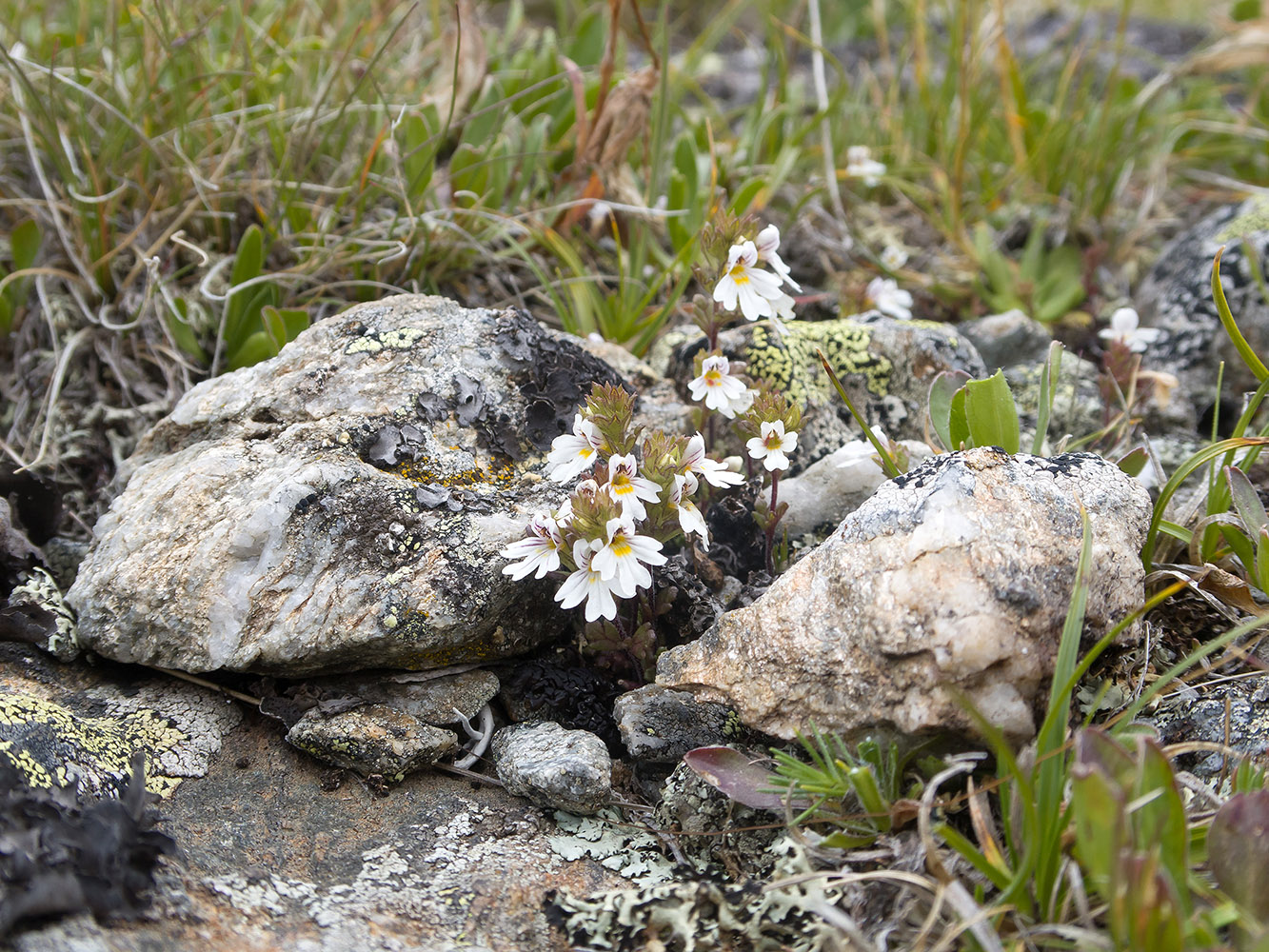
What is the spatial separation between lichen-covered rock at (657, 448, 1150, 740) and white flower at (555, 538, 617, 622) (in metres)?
0.27

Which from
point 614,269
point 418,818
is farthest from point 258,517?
point 614,269

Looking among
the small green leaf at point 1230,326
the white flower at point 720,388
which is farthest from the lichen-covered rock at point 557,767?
the small green leaf at point 1230,326

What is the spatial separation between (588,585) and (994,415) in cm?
117

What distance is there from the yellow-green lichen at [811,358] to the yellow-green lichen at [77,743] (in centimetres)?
194

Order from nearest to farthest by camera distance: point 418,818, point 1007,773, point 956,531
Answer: point 1007,773
point 956,531
point 418,818

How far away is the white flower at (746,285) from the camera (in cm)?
244

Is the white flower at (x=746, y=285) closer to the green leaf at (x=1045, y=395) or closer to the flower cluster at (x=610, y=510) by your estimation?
the flower cluster at (x=610, y=510)

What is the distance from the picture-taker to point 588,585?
2.13 meters

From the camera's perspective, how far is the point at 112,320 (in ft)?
11.2

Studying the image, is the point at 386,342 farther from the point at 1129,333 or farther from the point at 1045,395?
the point at 1129,333

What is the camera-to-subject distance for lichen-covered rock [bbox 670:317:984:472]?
9.75 feet

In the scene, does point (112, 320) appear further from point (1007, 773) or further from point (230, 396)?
point (1007, 773)

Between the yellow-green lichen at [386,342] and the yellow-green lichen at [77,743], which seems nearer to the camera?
the yellow-green lichen at [77,743]

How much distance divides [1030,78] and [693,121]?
225cm
